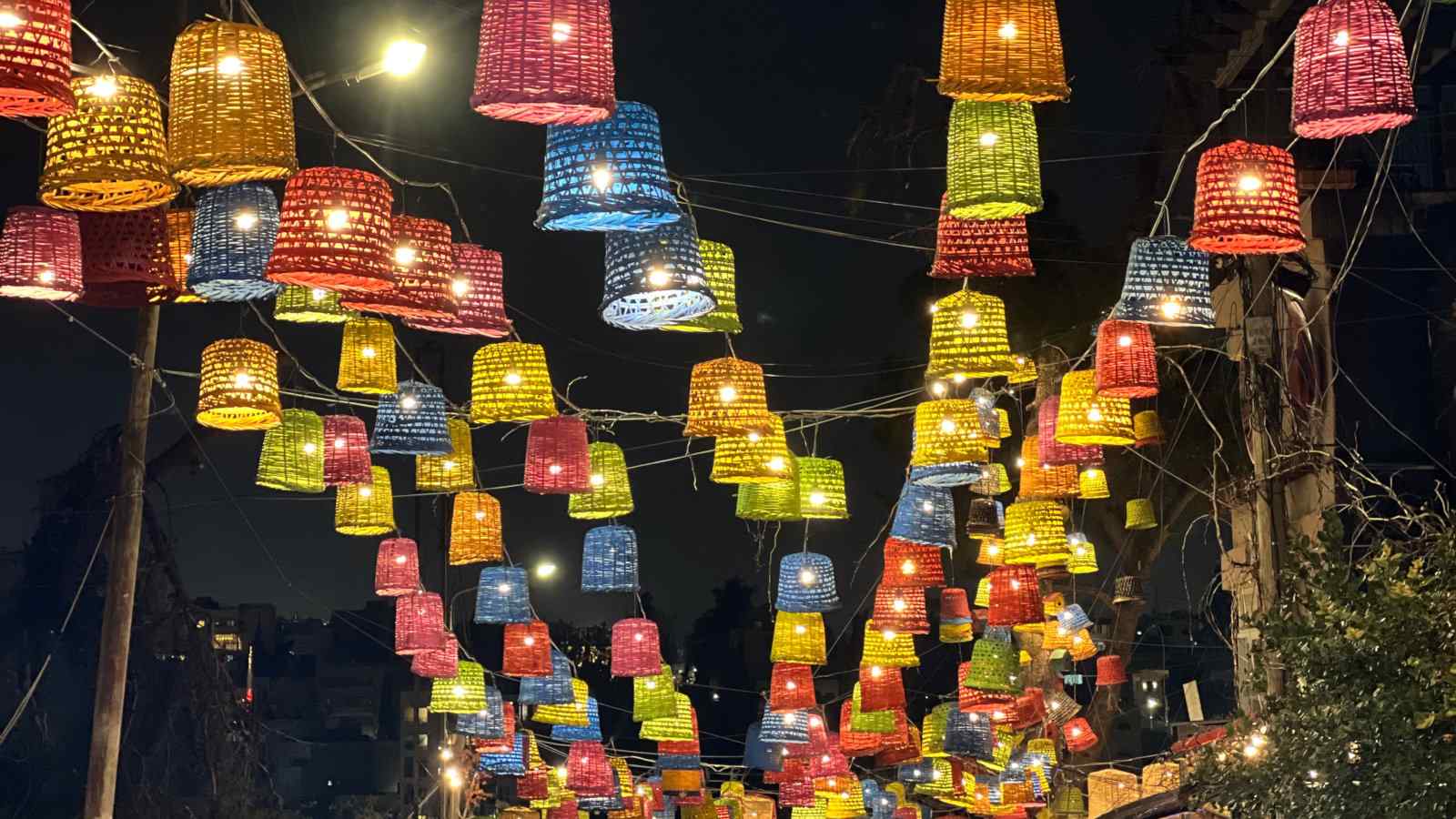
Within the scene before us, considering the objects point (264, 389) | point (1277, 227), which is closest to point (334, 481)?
point (264, 389)

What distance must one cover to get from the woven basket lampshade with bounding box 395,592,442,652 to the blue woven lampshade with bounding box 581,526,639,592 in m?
1.14

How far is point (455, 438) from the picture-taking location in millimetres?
12406

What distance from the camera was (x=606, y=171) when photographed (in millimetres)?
7051

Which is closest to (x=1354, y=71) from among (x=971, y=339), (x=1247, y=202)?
(x=1247, y=202)

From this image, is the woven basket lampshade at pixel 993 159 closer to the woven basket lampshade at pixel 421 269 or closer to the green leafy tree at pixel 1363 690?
the green leafy tree at pixel 1363 690

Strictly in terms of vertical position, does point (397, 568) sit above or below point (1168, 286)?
below

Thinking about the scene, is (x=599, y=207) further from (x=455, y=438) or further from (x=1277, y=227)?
(x=455, y=438)

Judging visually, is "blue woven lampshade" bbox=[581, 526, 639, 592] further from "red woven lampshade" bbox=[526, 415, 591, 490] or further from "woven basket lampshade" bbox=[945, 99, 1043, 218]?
"woven basket lampshade" bbox=[945, 99, 1043, 218]

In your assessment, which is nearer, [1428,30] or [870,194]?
[1428,30]

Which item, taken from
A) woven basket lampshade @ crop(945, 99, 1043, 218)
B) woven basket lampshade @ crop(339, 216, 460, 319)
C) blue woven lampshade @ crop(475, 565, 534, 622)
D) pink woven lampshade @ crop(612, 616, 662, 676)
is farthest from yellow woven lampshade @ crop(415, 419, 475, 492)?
woven basket lampshade @ crop(945, 99, 1043, 218)

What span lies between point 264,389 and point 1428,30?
409 inches

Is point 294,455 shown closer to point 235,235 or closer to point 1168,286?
point 235,235

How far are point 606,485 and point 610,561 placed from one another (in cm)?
143

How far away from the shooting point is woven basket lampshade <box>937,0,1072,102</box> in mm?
6766
